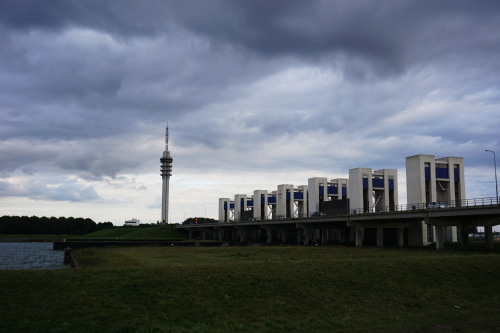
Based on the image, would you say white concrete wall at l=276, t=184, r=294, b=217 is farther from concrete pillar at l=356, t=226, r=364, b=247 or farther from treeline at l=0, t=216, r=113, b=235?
treeline at l=0, t=216, r=113, b=235

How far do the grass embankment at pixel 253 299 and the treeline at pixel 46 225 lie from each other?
178535 millimetres

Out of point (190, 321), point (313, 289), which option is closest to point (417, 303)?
point (313, 289)

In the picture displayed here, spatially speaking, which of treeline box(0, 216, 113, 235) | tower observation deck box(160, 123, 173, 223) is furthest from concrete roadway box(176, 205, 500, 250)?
treeline box(0, 216, 113, 235)

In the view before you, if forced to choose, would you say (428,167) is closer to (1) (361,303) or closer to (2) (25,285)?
(1) (361,303)

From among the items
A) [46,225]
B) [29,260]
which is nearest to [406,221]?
[29,260]

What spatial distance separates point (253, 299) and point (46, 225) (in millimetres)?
187096

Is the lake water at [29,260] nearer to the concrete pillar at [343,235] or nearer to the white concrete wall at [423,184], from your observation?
the white concrete wall at [423,184]

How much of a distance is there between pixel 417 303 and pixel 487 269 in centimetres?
968

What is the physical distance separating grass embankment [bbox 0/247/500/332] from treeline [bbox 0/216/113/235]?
586 feet

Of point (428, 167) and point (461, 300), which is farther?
point (428, 167)

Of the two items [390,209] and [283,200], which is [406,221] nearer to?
[390,209]

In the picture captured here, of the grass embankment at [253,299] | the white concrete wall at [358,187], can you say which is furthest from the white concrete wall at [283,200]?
the grass embankment at [253,299]

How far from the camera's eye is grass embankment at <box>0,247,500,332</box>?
14.8 meters

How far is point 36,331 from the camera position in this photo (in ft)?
44.6
